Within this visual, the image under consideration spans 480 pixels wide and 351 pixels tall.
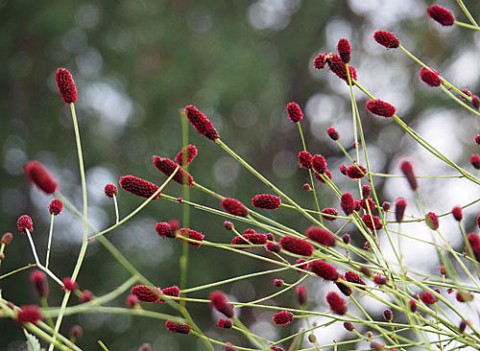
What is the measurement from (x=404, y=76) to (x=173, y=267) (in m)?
1.92

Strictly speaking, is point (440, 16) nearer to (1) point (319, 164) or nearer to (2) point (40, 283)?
(1) point (319, 164)

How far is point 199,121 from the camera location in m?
0.67

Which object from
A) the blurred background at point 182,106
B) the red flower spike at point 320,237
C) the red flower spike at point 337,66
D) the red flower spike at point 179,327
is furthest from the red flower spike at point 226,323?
the blurred background at point 182,106

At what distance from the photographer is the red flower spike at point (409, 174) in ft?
1.86

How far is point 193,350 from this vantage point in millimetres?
4035

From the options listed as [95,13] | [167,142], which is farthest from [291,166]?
[95,13]

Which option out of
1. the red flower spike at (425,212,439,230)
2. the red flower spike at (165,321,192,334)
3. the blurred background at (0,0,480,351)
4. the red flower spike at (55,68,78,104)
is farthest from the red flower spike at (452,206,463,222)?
the blurred background at (0,0,480,351)

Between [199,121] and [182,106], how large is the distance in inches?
145

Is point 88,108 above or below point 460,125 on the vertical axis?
below

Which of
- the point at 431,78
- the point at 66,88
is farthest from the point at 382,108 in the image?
the point at 66,88

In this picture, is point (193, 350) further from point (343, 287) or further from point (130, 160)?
point (343, 287)

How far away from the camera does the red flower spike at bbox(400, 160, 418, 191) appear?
57cm

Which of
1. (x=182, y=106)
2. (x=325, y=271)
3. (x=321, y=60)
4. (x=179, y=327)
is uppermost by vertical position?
(x=321, y=60)

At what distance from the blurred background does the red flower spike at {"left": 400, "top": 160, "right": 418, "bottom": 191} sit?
325 cm
